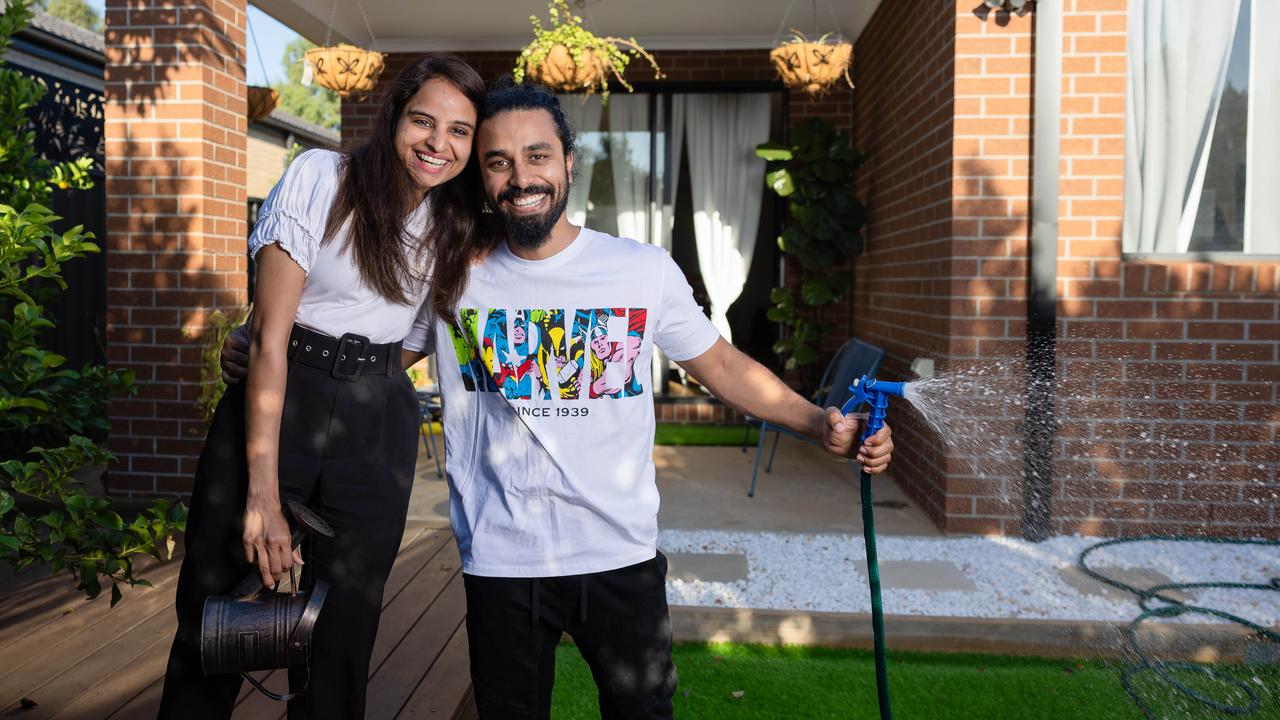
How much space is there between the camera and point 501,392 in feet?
5.93

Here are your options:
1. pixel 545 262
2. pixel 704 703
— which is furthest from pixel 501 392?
pixel 704 703

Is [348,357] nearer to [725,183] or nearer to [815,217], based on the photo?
[815,217]

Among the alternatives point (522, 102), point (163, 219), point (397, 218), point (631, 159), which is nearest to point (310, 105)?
point (631, 159)

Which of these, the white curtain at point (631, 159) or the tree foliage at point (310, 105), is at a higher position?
the tree foliage at point (310, 105)

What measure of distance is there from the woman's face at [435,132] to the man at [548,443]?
0.08 meters

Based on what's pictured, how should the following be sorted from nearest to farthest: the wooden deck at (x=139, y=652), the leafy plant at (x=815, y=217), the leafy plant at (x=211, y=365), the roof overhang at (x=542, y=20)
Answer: the wooden deck at (x=139, y=652) < the leafy plant at (x=211, y=365) < the roof overhang at (x=542, y=20) < the leafy plant at (x=815, y=217)

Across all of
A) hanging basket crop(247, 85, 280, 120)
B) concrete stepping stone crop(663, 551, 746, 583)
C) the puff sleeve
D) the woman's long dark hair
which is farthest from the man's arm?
hanging basket crop(247, 85, 280, 120)

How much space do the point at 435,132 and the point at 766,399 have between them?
86 cm

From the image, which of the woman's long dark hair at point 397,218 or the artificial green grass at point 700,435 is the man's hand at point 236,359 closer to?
the woman's long dark hair at point 397,218

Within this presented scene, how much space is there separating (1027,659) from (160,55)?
182 inches

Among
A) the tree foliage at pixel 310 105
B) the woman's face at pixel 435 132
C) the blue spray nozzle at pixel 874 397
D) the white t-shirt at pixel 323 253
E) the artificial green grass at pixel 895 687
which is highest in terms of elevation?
the tree foliage at pixel 310 105

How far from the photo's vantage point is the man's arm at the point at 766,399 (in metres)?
1.81

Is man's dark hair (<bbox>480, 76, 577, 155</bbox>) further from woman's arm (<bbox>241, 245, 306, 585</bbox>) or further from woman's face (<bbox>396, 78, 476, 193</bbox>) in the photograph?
woman's arm (<bbox>241, 245, 306, 585</bbox>)

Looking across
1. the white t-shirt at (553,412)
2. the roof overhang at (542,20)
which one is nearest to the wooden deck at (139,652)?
the white t-shirt at (553,412)
